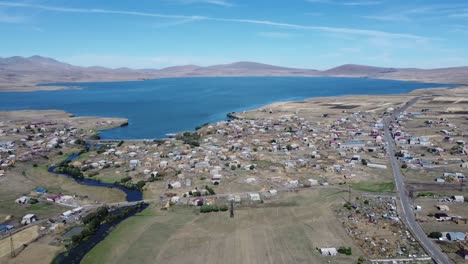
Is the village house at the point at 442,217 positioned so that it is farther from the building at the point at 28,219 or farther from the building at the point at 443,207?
the building at the point at 28,219

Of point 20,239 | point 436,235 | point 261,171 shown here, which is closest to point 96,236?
point 20,239

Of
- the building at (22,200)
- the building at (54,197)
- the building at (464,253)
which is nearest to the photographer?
the building at (464,253)

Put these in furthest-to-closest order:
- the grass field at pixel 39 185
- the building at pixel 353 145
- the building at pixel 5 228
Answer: the building at pixel 353 145 < the grass field at pixel 39 185 < the building at pixel 5 228

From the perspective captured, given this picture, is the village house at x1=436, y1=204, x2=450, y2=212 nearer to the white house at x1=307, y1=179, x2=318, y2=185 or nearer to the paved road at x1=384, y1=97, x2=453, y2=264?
the paved road at x1=384, y1=97, x2=453, y2=264

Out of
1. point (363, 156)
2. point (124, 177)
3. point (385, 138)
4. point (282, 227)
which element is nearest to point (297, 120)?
point (385, 138)

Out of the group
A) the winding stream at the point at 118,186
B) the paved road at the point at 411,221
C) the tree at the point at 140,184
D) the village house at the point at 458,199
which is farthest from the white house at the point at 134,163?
the village house at the point at 458,199

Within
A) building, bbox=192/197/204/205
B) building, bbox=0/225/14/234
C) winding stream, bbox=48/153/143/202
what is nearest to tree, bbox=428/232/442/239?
building, bbox=192/197/204/205

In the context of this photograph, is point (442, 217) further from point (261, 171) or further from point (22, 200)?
point (22, 200)
